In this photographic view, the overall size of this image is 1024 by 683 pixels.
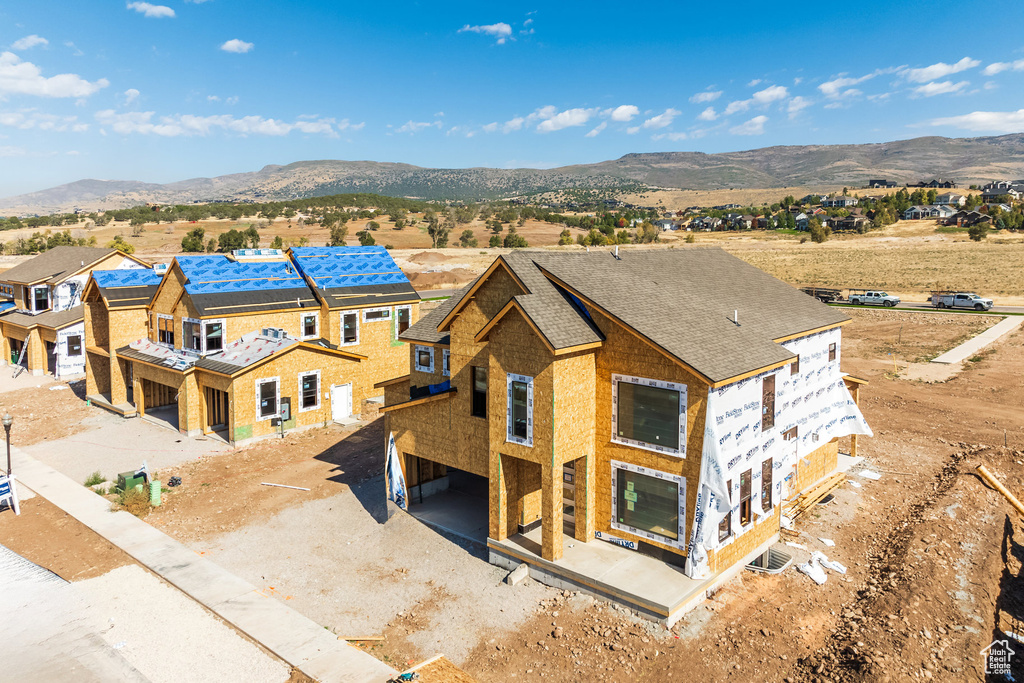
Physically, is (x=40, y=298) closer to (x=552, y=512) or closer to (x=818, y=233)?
(x=552, y=512)

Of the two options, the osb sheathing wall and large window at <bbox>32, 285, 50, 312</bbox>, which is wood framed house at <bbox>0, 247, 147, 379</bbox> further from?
the osb sheathing wall

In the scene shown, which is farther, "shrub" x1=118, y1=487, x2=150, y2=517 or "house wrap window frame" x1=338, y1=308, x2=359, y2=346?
"house wrap window frame" x1=338, y1=308, x2=359, y2=346

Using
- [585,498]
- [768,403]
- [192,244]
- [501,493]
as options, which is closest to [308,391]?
[501,493]

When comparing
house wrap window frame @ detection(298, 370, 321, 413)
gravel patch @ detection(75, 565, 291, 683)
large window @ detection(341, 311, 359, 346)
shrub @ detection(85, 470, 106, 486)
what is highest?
large window @ detection(341, 311, 359, 346)

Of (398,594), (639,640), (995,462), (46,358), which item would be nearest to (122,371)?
(46,358)

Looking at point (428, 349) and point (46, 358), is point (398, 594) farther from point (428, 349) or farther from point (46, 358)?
point (46, 358)

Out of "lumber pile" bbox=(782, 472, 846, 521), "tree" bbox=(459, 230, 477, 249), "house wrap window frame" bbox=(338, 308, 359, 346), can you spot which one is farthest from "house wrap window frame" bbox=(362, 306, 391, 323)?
"tree" bbox=(459, 230, 477, 249)

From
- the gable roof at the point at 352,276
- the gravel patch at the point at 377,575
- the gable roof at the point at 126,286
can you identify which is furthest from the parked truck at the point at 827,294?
the gravel patch at the point at 377,575
